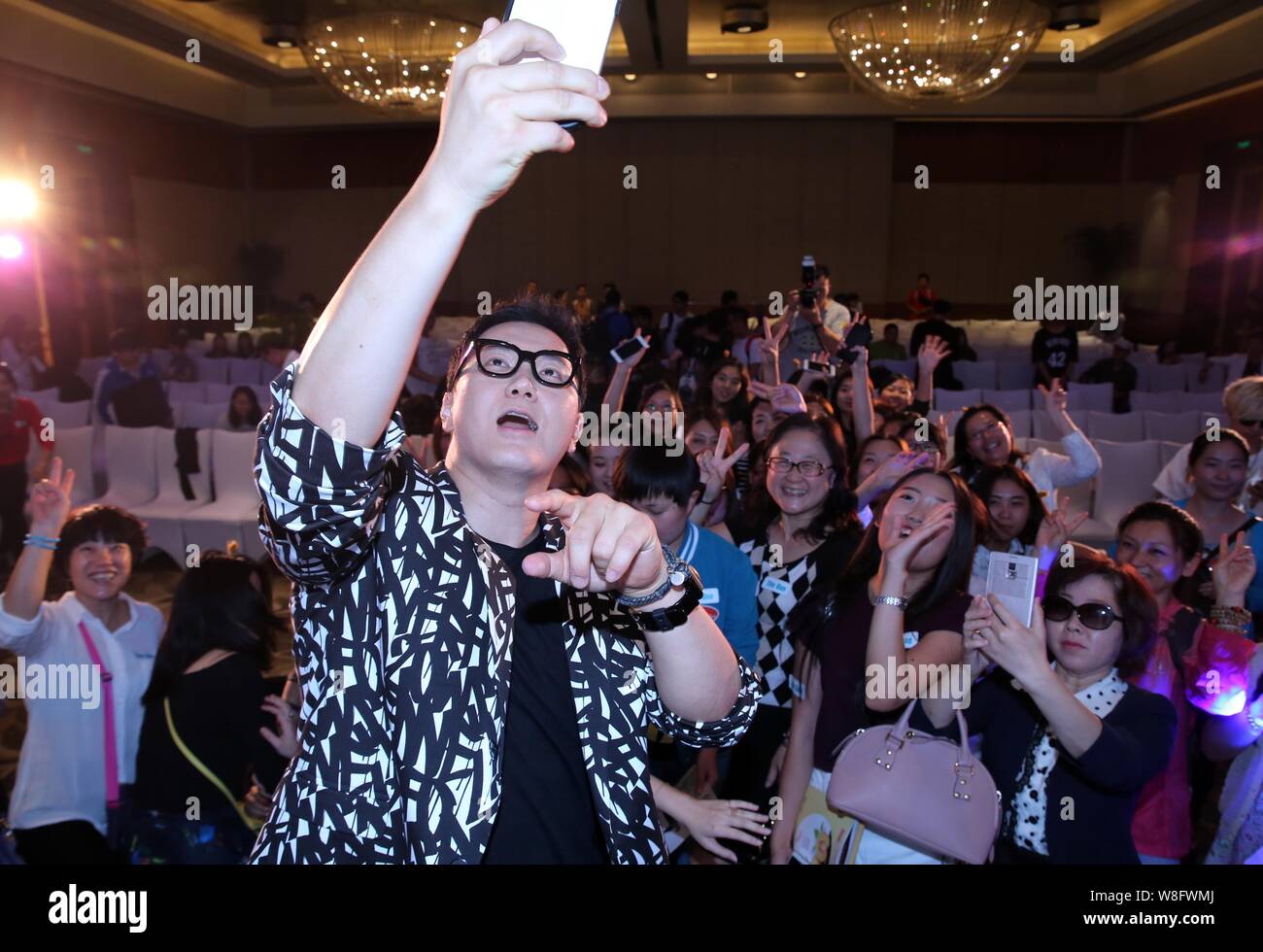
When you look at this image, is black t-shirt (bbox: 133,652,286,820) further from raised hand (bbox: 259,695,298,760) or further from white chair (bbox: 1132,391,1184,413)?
white chair (bbox: 1132,391,1184,413)

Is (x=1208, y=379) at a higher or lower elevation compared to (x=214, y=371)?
higher

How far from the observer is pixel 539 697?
4.00 feet

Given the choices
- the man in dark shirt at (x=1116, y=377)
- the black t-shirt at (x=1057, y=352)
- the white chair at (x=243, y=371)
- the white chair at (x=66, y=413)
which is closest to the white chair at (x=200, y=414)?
the white chair at (x=66, y=413)

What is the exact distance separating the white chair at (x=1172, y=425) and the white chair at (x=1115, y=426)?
6 centimetres

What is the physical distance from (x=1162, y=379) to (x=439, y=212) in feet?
33.2

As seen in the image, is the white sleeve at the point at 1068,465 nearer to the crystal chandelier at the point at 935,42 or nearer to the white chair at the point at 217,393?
the crystal chandelier at the point at 935,42

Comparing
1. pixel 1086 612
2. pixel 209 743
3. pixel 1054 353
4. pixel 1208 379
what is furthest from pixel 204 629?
pixel 1208 379

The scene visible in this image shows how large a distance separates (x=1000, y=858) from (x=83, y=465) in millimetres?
6040

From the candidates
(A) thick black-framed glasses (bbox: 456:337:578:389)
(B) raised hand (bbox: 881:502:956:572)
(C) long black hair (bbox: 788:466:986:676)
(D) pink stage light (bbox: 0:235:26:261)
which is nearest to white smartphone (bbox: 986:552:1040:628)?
(B) raised hand (bbox: 881:502:956:572)

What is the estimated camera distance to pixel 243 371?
9.03m

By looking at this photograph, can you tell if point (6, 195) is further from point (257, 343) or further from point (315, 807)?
point (315, 807)

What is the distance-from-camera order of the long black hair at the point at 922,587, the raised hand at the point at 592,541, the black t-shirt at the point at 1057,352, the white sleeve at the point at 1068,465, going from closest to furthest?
the raised hand at the point at 592,541 < the long black hair at the point at 922,587 < the white sleeve at the point at 1068,465 < the black t-shirt at the point at 1057,352

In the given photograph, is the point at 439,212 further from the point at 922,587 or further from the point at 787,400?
the point at 787,400

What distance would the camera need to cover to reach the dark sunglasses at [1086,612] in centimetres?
198
